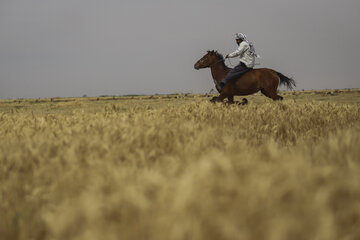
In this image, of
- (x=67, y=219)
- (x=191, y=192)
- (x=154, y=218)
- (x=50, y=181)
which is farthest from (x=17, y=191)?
(x=191, y=192)

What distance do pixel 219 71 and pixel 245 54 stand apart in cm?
123

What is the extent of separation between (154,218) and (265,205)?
0.40m

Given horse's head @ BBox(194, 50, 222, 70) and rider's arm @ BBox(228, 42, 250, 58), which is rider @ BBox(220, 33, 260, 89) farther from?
horse's head @ BBox(194, 50, 222, 70)

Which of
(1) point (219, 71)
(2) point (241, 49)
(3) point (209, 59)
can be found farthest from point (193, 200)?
(3) point (209, 59)

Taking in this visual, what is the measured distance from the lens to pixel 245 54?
9305mm

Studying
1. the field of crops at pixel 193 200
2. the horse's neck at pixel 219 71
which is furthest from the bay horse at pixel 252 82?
the field of crops at pixel 193 200

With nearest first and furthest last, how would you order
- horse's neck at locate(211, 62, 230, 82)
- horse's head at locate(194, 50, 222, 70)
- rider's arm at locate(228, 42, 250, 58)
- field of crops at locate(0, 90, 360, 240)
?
field of crops at locate(0, 90, 360, 240) → rider's arm at locate(228, 42, 250, 58) → horse's neck at locate(211, 62, 230, 82) → horse's head at locate(194, 50, 222, 70)

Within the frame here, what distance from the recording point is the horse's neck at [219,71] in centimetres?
1016

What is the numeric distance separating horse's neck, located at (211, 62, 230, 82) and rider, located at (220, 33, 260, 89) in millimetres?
588

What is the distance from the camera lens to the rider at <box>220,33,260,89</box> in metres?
9.23

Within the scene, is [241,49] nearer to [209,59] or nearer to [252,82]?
[252,82]

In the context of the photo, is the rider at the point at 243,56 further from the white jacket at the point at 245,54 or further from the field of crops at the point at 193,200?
the field of crops at the point at 193,200

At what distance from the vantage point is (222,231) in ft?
3.23

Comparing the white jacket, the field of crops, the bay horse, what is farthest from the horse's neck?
the field of crops
